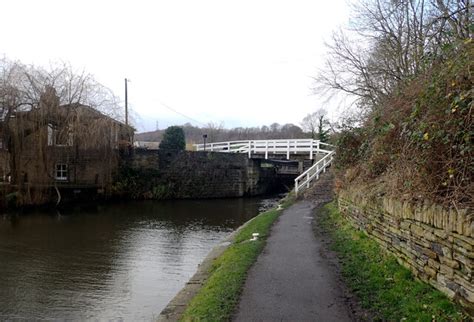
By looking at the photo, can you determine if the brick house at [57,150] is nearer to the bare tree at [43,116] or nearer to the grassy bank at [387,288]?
the bare tree at [43,116]

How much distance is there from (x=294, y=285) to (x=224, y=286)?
1.04 metres

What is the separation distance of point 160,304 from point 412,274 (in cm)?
453

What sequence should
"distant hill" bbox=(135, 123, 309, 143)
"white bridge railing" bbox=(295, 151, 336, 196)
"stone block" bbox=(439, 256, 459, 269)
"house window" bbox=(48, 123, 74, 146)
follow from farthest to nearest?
"distant hill" bbox=(135, 123, 309, 143) → "house window" bbox=(48, 123, 74, 146) → "white bridge railing" bbox=(295, 151, 336, 196) → "stone block" bbox=(439, 256, 459, 269)

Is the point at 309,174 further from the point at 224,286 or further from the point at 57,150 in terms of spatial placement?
the point at 224,286

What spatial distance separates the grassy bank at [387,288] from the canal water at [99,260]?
3.56 meters

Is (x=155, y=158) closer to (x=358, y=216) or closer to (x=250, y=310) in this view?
(x=358, y=216)

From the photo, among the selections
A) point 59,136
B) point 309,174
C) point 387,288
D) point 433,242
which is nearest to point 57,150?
point 59,136

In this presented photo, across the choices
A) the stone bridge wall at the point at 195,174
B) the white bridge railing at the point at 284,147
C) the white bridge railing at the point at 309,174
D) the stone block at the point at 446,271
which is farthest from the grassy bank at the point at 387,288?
the stone bridge wall at the point at 195,174

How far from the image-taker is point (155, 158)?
2972cm

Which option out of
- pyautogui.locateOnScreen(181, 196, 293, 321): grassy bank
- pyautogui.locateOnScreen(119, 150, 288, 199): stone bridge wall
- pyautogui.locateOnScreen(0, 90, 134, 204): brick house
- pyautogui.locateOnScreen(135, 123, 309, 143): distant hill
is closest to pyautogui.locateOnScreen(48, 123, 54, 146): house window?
pyautogui.locateOnScreen(0, 90, 134, 204): brick house

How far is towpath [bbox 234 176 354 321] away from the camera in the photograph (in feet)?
16.2

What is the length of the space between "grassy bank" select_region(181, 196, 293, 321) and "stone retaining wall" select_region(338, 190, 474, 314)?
2413mm

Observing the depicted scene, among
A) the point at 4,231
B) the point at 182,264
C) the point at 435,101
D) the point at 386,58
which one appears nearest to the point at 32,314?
the point at 182,264

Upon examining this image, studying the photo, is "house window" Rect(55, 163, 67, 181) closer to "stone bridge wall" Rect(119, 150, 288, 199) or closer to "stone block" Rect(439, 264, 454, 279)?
"stone bridge wall" Rect(119, 150, 288, 199)
